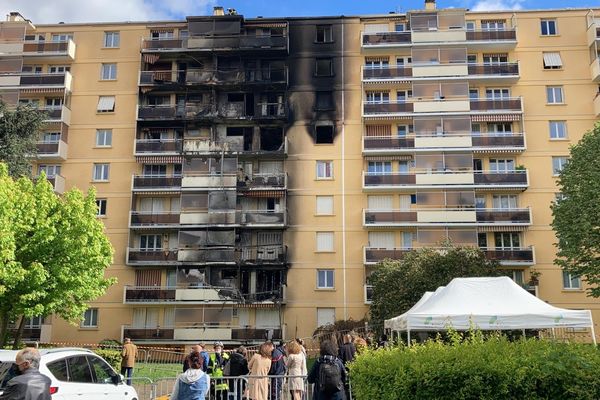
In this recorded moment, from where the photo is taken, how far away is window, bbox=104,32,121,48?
151 ft

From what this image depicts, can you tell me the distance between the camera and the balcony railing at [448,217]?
40.9 meters

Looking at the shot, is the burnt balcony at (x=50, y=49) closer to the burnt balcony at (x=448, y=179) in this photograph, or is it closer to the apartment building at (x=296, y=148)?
the apartment building at (x=296, y=148)

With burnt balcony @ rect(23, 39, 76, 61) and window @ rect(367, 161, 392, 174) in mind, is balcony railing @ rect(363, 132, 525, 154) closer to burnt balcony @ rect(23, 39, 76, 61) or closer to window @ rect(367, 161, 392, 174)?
window @ rect(367, 161, 392, 174)

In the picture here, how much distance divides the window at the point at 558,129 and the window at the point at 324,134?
14321 mm

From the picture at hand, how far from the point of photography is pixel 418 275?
32.5 m

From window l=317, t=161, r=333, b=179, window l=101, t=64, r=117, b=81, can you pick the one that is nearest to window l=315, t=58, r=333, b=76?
window l=317, t=161, r=333, b=179

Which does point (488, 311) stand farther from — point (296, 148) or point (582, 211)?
point (296, 148)

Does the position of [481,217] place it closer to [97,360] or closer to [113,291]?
[113,291]

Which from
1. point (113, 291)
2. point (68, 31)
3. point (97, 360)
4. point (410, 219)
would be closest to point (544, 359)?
point (97, 360)

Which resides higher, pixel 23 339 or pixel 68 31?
pixel 68 31

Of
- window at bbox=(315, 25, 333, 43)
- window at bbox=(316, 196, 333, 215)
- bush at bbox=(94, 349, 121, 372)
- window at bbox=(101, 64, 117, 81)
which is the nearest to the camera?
bush at bbox=(94, 349, 121, 372)

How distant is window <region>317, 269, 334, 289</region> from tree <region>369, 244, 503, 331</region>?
6606 millimetres

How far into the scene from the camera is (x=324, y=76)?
4441cm

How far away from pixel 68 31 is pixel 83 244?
2346 cm
